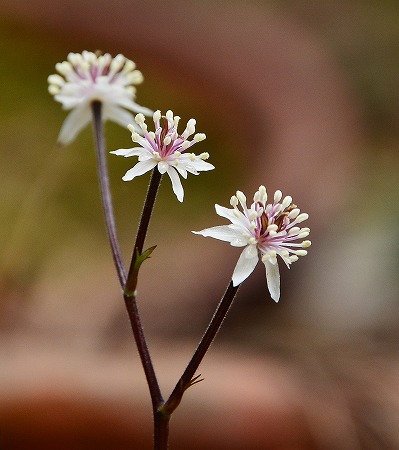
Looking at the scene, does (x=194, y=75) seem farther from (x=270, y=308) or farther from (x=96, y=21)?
(x=270, y=308)

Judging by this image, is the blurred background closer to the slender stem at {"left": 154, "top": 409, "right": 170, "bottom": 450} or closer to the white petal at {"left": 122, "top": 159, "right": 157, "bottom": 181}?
the slender stem at {"left": 154, "top": 409, "right": 170, "bottom": 450}

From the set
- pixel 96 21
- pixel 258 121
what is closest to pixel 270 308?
pixel 258 121

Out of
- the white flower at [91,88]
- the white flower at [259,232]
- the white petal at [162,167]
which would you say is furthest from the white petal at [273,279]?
the white flower at [91,88]

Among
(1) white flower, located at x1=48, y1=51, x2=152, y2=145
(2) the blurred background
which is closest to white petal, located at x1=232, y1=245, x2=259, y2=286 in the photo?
(1) white flower, located at x1=48, y1=51, x2=152, y2=145

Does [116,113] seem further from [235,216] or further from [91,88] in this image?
[235,216]

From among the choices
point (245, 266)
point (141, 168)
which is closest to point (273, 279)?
point (245, 266)

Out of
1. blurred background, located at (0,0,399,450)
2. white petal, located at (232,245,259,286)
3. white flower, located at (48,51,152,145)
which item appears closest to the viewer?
white petal, located at (232,245,259,286)
